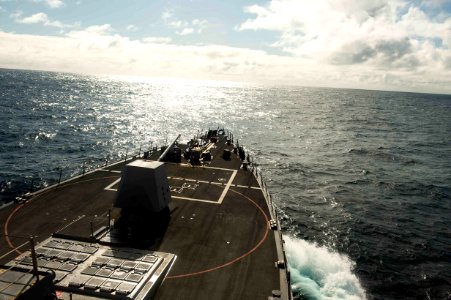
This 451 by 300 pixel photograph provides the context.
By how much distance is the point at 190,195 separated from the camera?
37812 millimetres

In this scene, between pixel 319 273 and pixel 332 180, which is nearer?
pixel 319 273

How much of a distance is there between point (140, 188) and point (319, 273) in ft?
68.9

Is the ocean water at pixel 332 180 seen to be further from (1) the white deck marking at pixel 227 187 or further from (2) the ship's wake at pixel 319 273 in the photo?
(1) the white deck marking at pixel 227 187

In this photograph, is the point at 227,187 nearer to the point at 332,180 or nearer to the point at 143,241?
the point at 143,241

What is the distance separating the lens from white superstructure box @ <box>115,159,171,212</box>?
2991cm

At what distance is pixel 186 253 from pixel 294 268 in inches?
620

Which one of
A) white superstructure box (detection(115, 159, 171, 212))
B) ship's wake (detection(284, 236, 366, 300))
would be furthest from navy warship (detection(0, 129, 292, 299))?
ship's wake (detection(284, 236, 366, 300))

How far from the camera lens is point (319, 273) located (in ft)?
120

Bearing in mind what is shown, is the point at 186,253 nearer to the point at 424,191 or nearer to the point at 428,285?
the point at 428,285

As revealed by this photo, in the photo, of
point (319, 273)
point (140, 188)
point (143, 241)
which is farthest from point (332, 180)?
point (143, 241)

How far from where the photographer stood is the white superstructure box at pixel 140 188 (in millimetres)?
29906

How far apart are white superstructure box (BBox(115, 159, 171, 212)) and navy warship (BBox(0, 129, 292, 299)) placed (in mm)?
87

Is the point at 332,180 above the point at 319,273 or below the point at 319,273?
above

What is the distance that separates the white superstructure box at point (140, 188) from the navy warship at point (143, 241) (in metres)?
0.09
